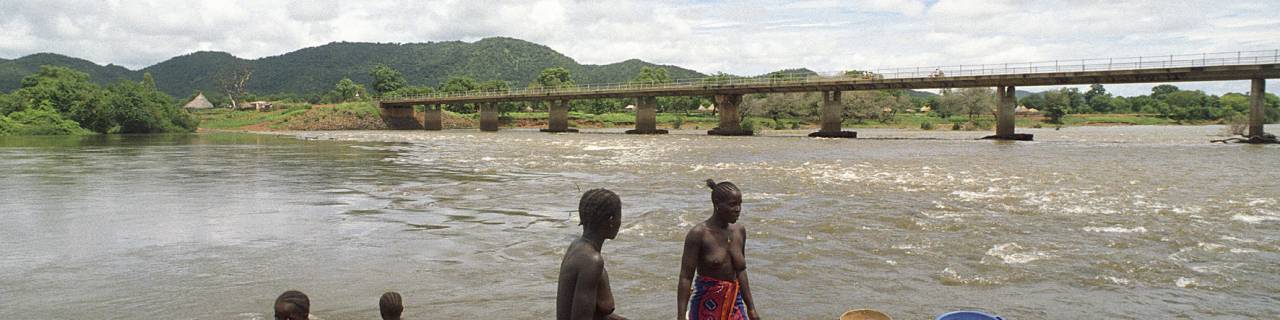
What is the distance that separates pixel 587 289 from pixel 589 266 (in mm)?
109

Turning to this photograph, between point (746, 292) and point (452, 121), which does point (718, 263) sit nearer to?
point (746, 292)

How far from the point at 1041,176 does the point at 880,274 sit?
15.1 m

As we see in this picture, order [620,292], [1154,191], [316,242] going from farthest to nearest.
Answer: [1154,191] < [316,242] < [620,292]

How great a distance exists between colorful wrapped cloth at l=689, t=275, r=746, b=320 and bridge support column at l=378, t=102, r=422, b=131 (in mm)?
100170

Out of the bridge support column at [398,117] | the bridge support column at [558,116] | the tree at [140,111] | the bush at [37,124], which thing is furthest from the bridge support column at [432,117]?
the bush at [37,124]

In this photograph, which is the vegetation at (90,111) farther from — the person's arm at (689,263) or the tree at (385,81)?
the person's arm at (689,263)

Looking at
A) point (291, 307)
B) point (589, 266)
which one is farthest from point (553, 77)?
point (589, 266)

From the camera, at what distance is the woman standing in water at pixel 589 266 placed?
3.61m

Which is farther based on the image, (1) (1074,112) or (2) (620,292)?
(1) (1074,112)

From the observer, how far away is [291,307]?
4.05 metres

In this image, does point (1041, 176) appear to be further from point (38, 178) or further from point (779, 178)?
point (38, 178)

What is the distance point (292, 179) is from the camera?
68.9ft

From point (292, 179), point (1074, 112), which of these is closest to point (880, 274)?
point (292, 179)

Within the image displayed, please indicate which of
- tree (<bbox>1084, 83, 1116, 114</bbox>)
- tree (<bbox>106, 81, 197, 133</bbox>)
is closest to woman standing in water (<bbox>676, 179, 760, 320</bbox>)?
tree (<bbox>106, 81, 197, 133</bbox>)
